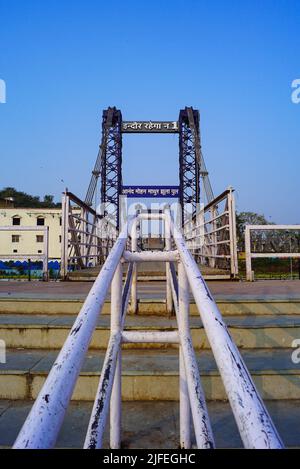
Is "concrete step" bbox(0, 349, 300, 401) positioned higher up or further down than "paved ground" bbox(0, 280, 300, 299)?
further down

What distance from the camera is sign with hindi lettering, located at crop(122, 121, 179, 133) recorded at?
21.9m

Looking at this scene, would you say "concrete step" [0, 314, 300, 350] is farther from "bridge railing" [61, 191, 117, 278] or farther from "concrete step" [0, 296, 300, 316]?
"bridge railing" [61, 191, 117, 278]

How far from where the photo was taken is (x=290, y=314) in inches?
99.0

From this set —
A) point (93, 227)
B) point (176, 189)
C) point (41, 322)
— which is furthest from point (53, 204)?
point (41, 322)

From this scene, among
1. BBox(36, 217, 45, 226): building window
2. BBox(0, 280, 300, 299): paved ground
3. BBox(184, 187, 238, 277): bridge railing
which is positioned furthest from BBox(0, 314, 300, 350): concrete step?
BBox(36, 217, 45, 226): building window

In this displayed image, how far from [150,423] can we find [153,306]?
3.54 ft

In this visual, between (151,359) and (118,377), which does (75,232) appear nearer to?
(151,359)

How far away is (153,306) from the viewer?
257 centimetres

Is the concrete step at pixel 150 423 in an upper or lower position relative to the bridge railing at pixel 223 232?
lower

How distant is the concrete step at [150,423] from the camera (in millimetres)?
1402
